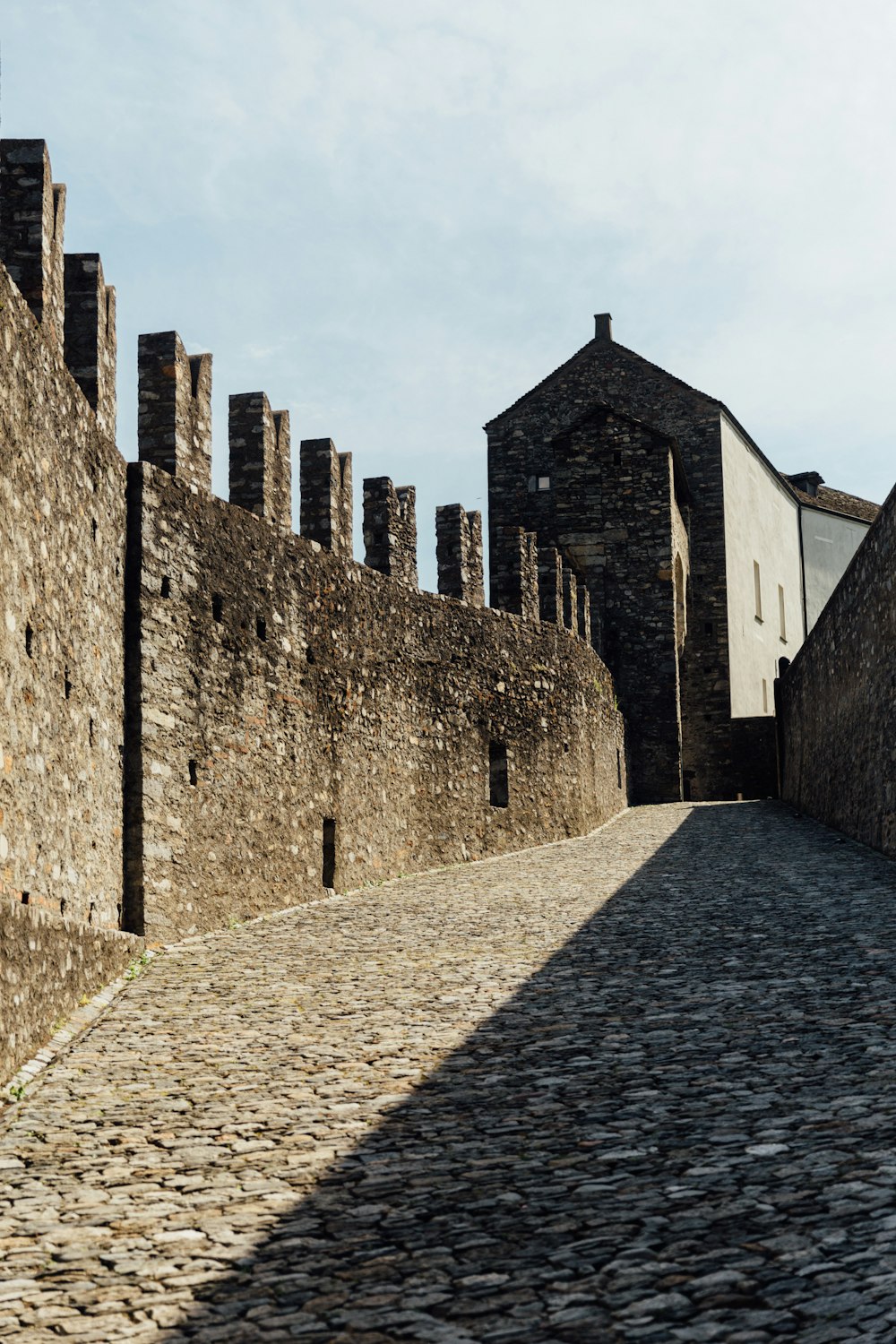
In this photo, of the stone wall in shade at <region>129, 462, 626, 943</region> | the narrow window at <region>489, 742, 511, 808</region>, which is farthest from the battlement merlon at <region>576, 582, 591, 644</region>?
the narrow window at <region>489, 742, 511, 808</region>

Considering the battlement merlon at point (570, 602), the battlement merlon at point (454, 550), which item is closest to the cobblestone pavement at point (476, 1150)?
the battlement merlon at point (454, 550)

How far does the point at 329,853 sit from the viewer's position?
11.1m

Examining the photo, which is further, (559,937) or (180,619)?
(180,619)

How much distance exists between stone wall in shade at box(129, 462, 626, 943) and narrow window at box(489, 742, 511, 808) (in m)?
0.05

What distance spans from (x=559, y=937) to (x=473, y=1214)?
4.70 meters

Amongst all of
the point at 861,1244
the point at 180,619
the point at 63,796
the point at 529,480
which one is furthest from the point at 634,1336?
the point at 529,480

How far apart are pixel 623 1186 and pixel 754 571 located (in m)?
28.9

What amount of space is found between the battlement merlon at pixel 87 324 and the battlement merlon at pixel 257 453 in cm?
229

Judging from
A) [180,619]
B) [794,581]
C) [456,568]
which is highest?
[794,581]

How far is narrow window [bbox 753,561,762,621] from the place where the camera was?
31.2m

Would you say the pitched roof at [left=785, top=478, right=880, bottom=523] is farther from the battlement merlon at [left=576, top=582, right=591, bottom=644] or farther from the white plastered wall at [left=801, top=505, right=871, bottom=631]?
the battlement merlon at [left=576, top=582, right=591, bottom=644]

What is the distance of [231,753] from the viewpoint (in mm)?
9406

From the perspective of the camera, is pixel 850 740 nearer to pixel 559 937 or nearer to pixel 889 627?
pixel 889 627

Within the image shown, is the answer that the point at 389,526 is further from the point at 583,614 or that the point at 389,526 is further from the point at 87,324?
the point at 583,614
